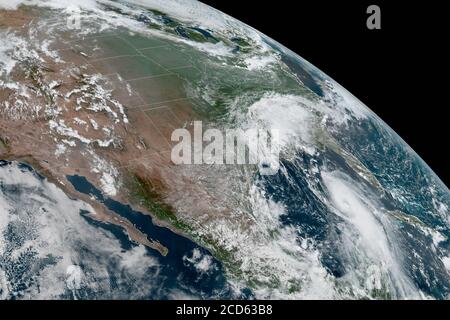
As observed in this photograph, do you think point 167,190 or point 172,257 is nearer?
point 172,257

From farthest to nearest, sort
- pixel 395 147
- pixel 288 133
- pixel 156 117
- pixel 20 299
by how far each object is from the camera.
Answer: pixel 395 147, pixel 288 133, pixel 156 117, pixel 20 299

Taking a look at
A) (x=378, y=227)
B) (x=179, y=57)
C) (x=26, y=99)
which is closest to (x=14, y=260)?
(x=26, y=99)

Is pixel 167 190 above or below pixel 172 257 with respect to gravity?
above

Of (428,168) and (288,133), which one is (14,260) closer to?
(288,133)

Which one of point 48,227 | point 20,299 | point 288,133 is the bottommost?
point 20,299

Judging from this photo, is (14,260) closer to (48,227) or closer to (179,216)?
(48,227)

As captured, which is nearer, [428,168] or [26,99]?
[26,99]

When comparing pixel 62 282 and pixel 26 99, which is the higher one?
pixel 26 99

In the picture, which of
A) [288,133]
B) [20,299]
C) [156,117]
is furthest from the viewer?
[288,133]
